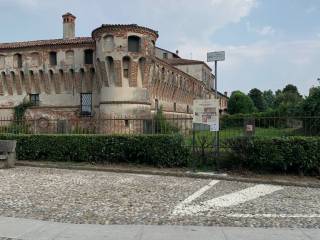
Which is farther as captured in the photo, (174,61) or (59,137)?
(174,61)

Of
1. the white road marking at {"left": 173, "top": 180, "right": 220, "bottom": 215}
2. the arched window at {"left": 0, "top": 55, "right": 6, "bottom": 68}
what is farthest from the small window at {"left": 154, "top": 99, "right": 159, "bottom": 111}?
the white road marking at {"left": 173, "top": 180, "right": 220, "bottom": 215}

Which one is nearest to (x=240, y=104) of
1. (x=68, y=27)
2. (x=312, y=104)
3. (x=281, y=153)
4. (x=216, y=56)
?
(x=68, y=27)

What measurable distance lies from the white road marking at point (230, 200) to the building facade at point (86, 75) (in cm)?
2152

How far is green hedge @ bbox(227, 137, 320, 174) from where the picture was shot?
416 inches

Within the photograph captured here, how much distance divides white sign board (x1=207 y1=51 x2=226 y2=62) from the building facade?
18558 millimetres

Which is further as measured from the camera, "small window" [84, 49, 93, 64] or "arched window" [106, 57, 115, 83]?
"small window" [84, 49, 93, 64]

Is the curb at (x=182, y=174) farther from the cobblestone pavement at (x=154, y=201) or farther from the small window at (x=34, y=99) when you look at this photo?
the small window at (x=34, y=99)

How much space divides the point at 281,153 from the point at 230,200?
346 centimetres

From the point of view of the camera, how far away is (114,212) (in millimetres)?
6910

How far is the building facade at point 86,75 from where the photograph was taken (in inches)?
1177

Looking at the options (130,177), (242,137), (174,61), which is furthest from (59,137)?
(174,61)

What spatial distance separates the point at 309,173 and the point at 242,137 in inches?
87.8

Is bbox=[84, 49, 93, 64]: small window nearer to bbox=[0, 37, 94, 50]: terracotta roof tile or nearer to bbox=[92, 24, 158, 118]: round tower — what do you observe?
bbox=[0, 37, 94, 50]: terracotta roof tile

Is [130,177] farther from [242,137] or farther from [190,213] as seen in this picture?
[190,213]
